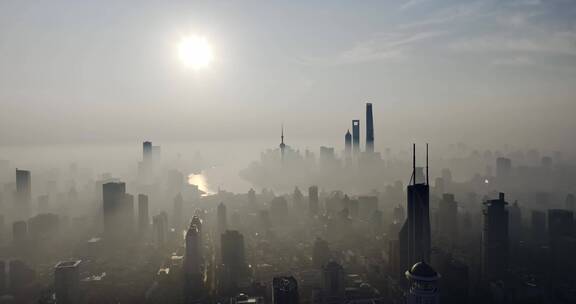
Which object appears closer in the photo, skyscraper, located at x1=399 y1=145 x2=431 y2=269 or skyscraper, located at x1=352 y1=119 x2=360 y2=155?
skyscraper, located at x1=399 y1=145 x2=431 y2=269

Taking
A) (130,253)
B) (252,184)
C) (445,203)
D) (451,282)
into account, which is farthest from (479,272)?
(252,184)

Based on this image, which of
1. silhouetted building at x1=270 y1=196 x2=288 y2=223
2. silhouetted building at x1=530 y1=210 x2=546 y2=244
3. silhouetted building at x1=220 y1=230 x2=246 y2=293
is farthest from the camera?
silhouetted building at x1=270 y1=196 x2=288 y2=223

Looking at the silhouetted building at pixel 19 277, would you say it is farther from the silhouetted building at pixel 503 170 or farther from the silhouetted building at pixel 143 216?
the silhouetted building at pixel 503 170

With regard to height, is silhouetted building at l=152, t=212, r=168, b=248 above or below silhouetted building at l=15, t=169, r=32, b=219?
below

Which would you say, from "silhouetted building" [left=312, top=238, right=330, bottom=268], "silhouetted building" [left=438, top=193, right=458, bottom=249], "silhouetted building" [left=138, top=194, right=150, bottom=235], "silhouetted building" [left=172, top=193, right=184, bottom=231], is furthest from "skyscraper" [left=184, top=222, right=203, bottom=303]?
"silhouetted building" [left=438, top=193, right=458, bottom=249]

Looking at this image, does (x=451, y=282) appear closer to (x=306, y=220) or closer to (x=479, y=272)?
(x=479, y=272)

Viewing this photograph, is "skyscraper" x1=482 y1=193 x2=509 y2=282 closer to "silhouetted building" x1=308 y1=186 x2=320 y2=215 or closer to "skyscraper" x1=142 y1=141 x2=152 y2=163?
"silhouetted building" x1=308 y1=186 x2=320 y2=215
